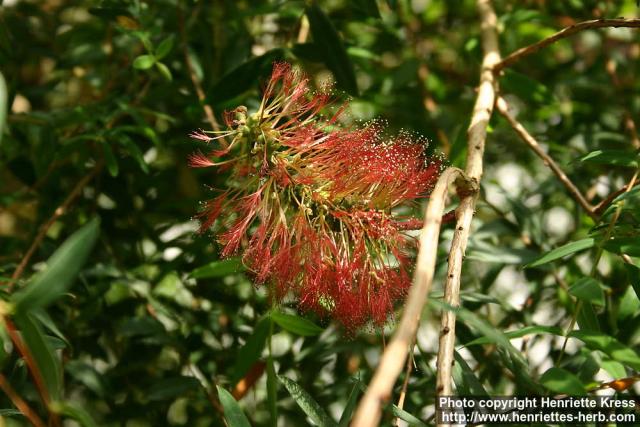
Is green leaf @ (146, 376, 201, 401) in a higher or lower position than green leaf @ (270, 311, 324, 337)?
lower

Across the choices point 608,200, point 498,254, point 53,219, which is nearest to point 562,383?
point 608,200

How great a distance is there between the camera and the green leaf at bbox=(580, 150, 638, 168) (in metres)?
1.24

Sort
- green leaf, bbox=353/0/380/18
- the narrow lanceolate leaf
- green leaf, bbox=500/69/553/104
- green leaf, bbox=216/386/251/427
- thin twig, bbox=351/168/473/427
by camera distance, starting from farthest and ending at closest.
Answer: green leaf, bbox=500/69/553/104, green leaf, bbox=353/0/380/18, green leaf, bbox=216/386/251/427, the narrow lanceolate leaf, thin twig, bbox=351/168/473/427

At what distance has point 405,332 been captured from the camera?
2.29 ft

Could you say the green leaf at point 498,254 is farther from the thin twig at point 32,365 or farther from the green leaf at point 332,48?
the thin twig at point 32,365

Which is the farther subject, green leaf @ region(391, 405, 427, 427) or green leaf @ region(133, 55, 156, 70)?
green leaf @ region(133, 55, 156, 70)

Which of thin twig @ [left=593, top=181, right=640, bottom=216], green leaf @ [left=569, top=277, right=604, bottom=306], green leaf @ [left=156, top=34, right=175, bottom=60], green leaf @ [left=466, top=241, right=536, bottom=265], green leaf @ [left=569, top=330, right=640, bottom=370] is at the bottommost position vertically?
green leaf @ [left=569, top=330, right=640, bottom=370]

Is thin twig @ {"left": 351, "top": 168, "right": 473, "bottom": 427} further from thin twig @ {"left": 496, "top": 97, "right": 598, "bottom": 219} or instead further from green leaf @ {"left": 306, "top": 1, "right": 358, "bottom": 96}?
green leaf @ {"left": 306, "top": 1, "right": 358, "bottom": 96}

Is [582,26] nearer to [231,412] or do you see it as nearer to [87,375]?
[231,412]

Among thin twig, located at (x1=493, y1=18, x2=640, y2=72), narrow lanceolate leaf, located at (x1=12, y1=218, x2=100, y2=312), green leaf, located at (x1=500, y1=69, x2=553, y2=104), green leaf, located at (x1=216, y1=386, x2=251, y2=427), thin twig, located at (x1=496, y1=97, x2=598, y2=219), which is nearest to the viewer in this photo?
narrow lanceolate leaf, located at (x1=12, y1=218, x2=100, y2=312)

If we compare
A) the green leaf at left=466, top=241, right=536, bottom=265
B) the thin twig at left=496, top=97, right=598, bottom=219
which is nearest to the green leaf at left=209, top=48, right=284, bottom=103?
the thin twig at left=496, top=97, right=598, bottom=219

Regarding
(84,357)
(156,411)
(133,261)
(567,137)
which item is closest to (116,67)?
(133,261)

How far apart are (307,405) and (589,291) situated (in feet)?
1.54

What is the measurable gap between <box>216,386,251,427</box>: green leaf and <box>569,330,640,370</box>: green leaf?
1.67 ft
